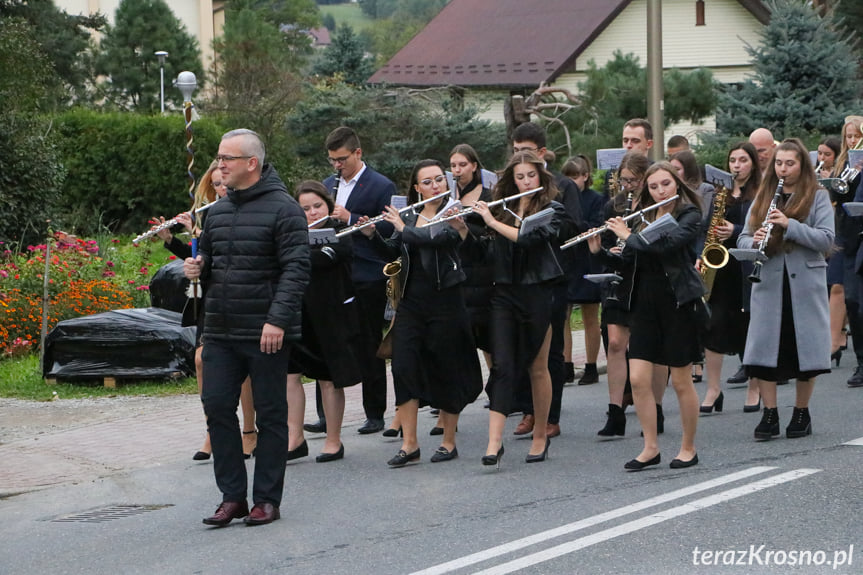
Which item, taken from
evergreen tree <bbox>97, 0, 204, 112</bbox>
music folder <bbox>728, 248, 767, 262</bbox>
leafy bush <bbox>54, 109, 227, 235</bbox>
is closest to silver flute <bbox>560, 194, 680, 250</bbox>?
music folder <bbox>728, 248, 767, 262</bbox>

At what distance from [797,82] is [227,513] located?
18626 mm

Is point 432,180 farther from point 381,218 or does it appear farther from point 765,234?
point 765,234

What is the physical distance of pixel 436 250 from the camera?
8.05 meters

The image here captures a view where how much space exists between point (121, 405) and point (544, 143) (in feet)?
A: 13.4

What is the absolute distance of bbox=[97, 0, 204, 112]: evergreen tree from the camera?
47750mm

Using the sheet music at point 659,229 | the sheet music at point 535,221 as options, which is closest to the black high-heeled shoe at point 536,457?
the sheet music at point 535,221

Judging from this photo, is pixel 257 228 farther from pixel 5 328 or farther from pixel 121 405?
pixel 5 328

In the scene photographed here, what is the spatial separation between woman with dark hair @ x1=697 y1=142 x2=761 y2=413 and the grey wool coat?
3.78 feet

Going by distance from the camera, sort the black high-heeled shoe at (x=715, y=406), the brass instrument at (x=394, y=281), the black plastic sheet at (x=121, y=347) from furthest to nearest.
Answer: the black plastic sheet at (x=121, y=347) < the black high-heeled shoe at (x=715, y=406) < the brass instrument at (x=394, y=281)

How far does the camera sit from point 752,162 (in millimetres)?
9805

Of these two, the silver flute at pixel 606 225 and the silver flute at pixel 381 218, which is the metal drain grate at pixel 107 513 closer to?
the silver flute at pixel 381 218

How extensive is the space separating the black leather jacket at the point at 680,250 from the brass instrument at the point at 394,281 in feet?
4.68

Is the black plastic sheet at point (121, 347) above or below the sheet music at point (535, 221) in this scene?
below

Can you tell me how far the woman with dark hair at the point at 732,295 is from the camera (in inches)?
385
